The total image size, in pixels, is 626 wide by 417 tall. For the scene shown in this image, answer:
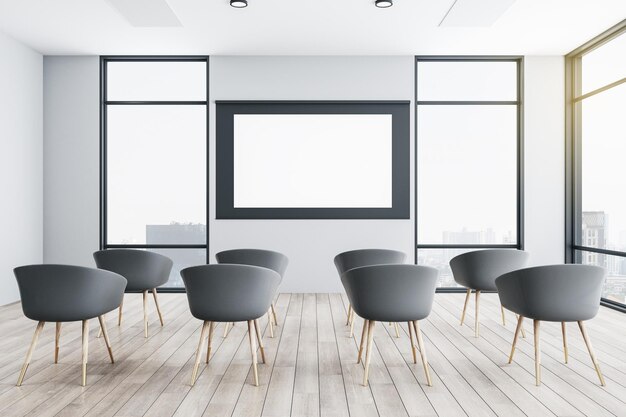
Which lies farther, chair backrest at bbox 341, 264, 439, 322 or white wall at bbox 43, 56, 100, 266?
white wall at bbox 43, 56, 100, 266

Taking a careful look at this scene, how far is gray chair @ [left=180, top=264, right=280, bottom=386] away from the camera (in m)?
3.23

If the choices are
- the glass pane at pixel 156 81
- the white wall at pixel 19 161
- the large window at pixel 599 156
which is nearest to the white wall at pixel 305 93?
the glass pane at pixel 156 81

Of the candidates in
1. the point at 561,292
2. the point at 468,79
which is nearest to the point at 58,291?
the point at 561,292

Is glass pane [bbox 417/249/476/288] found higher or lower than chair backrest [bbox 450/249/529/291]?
lower

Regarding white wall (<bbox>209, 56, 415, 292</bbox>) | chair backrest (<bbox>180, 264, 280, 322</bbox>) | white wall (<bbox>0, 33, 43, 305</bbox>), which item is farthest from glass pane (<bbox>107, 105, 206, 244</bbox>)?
chair backrest (<bbox>180, 264, 280, 322</bbox>)

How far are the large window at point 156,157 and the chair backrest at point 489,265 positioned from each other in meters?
3.74

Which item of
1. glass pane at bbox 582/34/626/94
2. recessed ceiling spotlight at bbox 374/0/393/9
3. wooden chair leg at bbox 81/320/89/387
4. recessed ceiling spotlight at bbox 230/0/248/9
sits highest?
recessed ceiling spotlight at bbox 230/0/248/9

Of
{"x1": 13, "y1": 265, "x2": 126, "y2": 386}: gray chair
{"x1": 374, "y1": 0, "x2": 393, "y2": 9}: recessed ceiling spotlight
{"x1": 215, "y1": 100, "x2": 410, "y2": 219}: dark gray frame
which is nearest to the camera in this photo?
{"x1": 13, "y1": 265, "x2": 126, "y2": 386}: gray chair

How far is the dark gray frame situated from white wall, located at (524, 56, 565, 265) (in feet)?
5.54

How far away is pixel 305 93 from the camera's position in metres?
6.73

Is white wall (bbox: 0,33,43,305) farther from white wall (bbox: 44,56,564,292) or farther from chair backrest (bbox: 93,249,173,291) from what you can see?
chair backrest (bbox: 93,249,173,291)

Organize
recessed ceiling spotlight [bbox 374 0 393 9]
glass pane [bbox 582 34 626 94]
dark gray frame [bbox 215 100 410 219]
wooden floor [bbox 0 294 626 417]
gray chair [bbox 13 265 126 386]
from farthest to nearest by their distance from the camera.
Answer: dark gray frame [bbox 215 100 410 219] < glass pane [bbox 582 34 626 94] < recessed ceiling spotlight [bbox 374 0 393 9] < gray chair [bbox 13 265 126 386] < wooden floor [bbox 0 294 626 417]

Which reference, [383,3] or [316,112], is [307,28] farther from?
[316,112]

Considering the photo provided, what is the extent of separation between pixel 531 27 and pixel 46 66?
632 centimetres
